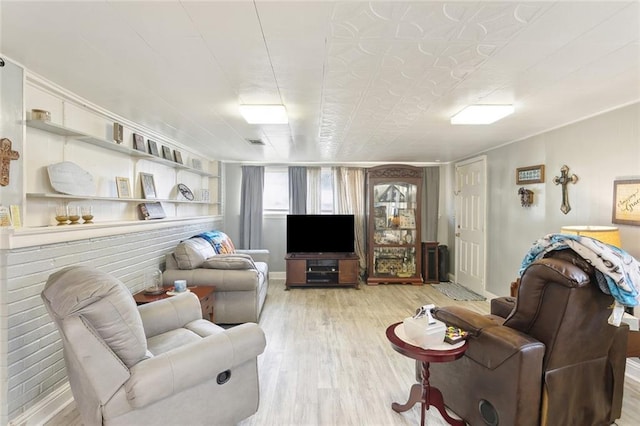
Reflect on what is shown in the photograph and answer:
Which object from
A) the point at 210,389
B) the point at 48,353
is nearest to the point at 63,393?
the point at 48,353

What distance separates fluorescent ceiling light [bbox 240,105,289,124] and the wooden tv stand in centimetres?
279

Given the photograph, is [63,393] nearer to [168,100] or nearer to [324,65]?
[168,100]

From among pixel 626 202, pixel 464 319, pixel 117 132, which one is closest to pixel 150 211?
pixel 117 132

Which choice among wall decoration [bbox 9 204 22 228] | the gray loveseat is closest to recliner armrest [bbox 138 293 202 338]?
wall decoration [bbox 9 204 22 228]

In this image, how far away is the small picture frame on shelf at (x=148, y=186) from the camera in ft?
10.9

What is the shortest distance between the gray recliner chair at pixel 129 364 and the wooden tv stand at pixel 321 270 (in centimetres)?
329

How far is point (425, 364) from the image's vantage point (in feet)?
6.18

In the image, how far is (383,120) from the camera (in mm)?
3033

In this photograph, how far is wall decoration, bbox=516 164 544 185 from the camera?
11.5ft

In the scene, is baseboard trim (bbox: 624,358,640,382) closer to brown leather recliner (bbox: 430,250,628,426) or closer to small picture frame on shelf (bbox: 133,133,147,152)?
brown leather recliner (bbox: 430,250,628,426)

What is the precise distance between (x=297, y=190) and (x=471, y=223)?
301 centimetres

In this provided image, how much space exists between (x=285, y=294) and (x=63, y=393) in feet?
9.80

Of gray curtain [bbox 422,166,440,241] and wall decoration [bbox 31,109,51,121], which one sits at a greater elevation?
wall decoration [bbox 31,109,51,121]

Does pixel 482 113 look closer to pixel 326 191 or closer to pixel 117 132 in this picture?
pixel 117 132
